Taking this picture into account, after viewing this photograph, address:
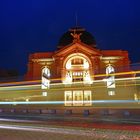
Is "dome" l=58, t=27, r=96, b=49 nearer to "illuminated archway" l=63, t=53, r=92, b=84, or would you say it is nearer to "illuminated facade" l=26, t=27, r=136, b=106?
"illuminated facade" l=26, t=27, r=136, b=106

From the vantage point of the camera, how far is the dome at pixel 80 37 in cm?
7206

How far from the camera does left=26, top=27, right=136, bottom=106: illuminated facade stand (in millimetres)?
62156

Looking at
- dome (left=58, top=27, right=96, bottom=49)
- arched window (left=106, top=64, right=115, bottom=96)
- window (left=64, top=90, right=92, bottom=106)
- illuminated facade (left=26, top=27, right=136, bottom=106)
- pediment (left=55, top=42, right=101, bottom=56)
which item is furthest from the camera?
dome (left=58, top=27, right=96, bottom=49)

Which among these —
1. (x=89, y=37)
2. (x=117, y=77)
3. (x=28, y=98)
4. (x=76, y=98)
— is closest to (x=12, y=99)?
(x=28, y=98)

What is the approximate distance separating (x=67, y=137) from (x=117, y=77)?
4223 cm

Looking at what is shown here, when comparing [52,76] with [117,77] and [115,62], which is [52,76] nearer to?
[115,62]

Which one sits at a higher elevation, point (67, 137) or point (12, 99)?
point (12, 99)

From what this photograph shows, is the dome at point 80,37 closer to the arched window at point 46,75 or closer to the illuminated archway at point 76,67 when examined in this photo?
the illuminated archway at point 76,67

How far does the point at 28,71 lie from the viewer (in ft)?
237

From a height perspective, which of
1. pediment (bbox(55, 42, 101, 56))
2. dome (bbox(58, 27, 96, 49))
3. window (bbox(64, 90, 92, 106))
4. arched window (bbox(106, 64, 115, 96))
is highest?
dome (bbox(58, 27, 96, 49))

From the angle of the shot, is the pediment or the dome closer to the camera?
the pediment

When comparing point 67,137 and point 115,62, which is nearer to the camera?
point 67,137

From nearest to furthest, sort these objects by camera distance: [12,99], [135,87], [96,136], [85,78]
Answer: [96,136] → [12,99] → [135,87] → [85,78]

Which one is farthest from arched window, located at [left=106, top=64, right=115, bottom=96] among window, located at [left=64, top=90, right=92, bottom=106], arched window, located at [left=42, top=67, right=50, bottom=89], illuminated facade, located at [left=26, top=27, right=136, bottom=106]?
arched window, located at [left=42, top=67, right=50, bottom=89]
